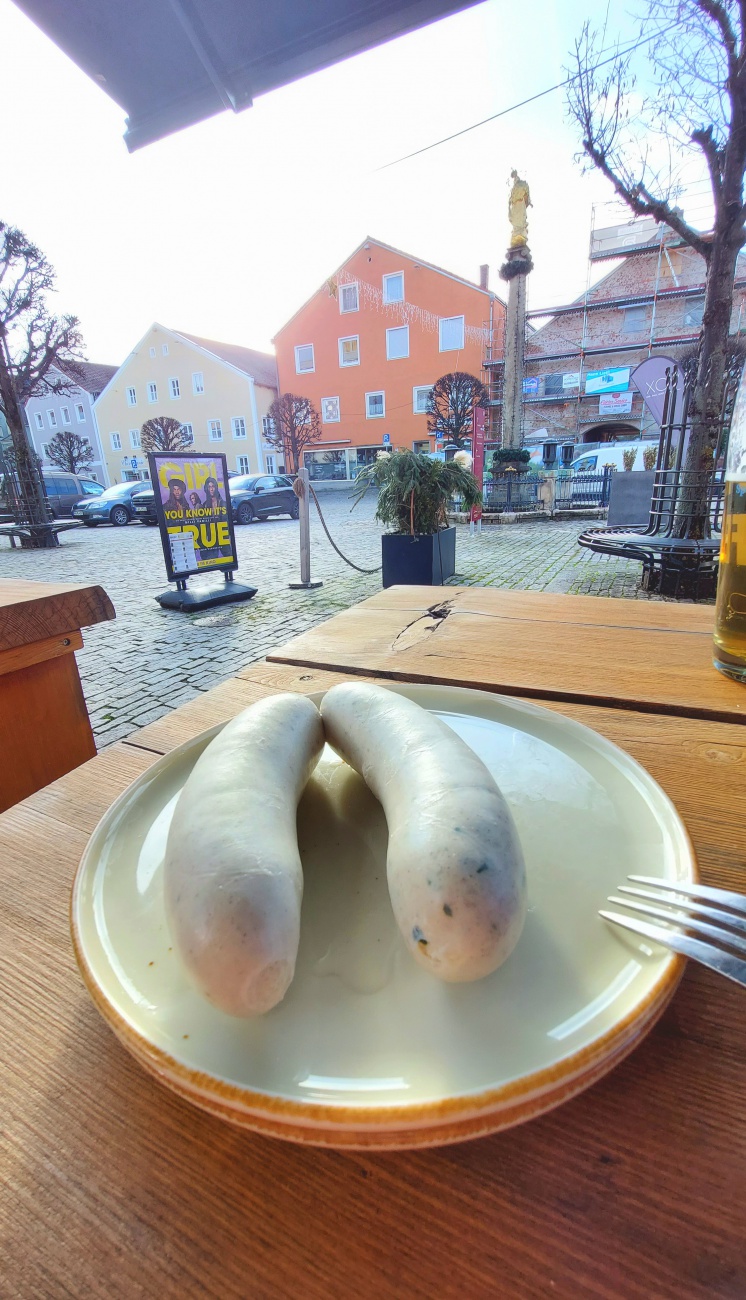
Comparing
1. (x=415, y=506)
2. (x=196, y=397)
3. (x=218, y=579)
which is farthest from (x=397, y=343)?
(x=415, y=506)

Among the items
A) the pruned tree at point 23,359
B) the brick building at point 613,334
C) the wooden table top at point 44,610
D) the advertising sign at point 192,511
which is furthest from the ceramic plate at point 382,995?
the brick building at point 613,334

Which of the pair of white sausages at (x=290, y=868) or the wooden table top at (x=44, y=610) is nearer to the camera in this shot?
the pair of white sausages at (x=290, y=868)

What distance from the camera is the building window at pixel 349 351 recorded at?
3081 centimetres

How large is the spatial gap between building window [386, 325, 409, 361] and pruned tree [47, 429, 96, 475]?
74.0 ft

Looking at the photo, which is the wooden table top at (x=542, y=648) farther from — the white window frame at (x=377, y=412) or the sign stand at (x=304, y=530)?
the white window frame at (x=377, y=412)

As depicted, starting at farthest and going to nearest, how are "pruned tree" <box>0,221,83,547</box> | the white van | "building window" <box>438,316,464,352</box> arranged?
"building window" <box>438,316,464,352</box>
the white van
"pruned tree" <box>0,221,83,547</box>

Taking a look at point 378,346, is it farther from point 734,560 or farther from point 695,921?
point 695,921

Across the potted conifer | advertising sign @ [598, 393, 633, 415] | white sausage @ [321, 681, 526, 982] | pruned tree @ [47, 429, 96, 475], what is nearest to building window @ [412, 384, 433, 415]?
advertising sign @ [598, 393, 633, 415]

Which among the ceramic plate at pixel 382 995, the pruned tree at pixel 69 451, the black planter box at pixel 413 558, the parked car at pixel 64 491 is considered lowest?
the black planter box at pixel 413 558

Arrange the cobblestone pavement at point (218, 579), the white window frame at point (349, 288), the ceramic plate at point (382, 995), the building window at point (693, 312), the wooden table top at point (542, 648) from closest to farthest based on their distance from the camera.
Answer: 1. the ceramic plate at point (382, 995)
2. the wooden table top at point (542, 648)
3. the cobblestone pavement at point (218, 579)
4. the building window at point (693, 312)
5. the white window frame at point (349, 288)

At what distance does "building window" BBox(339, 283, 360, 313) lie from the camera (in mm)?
30000

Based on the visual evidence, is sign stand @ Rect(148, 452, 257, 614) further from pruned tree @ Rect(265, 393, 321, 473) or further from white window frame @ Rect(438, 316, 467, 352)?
pruned tree @ Rect(265, 393, 321, 473)

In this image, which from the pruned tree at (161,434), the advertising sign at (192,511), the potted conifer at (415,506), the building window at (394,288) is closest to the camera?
the advertising sign at (192,511)

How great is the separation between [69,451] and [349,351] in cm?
2027
